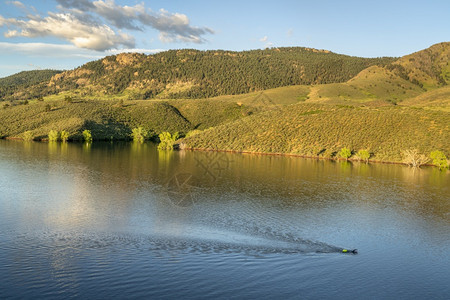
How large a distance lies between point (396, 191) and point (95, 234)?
139ft

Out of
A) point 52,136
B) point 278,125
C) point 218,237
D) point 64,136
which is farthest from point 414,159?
point 52,136

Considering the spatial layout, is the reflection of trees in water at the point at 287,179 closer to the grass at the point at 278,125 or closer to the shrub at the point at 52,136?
the grass at the point at 278,125

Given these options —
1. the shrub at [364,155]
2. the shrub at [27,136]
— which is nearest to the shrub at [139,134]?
the shrub at [27,136]

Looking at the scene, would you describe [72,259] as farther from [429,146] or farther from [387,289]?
[429,146]

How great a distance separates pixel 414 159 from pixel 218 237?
70565 mm

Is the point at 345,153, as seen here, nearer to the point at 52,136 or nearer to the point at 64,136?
the point at 64,136

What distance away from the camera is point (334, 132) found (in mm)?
110500

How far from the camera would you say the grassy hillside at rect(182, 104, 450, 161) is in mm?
98375

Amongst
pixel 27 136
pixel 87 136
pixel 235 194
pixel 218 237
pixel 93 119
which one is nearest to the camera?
pixel 218 237

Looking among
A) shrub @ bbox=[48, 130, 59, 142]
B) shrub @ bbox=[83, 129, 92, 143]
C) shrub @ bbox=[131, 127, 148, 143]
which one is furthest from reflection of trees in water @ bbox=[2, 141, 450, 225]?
shrub @ bbox=[131, 127, 148, 143]

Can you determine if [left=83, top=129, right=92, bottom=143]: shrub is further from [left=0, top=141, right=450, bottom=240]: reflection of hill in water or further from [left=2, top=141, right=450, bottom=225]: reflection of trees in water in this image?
[left=0, top=141, right=450, bottom=240]: reflection of hill in water

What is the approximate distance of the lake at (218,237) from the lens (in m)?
23.3

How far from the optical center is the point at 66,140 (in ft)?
439

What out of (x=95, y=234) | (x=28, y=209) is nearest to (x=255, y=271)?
(x=95, y=234)
